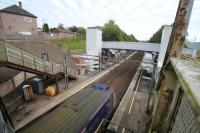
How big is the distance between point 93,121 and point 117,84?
34.5 ft

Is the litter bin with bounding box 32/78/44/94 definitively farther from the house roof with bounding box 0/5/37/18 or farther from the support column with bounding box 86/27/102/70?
the house roof with bounding box 0/5/37/18

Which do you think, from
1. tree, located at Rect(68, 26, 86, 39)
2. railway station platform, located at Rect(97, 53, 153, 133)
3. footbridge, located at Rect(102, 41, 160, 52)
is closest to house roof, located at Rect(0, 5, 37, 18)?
footbridge, located at Rect(102, 41, 160, 52)

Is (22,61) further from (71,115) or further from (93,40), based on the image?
(93,40)

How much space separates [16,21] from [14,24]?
921 mm

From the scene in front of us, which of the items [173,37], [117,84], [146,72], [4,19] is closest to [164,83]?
[173,37]

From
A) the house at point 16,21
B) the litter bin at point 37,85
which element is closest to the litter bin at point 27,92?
the litter bin at point 37,85

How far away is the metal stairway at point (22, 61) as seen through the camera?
798cm

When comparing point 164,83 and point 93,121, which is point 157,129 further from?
point 93,121

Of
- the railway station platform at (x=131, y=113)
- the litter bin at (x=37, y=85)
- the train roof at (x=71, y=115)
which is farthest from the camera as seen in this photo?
the litter bin at (x=37, y=85)

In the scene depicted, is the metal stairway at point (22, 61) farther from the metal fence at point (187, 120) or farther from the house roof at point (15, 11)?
the house roof at point (15, 11)

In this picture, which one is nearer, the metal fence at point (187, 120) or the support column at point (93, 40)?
the metal fence at point (187, 120)

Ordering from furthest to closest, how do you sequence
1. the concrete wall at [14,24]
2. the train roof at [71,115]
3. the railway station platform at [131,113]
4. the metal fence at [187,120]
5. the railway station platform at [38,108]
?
the concrete wall at [14,24]
the railway station platform at [38,108]
the railway station platform at [131,113]
the train roof at [71,115]
the metal fence at [187,120]

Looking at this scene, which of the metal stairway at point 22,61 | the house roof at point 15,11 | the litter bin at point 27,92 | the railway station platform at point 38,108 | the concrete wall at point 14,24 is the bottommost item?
the railway station platform at point 38,108

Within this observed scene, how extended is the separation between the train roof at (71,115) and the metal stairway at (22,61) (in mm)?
4826
